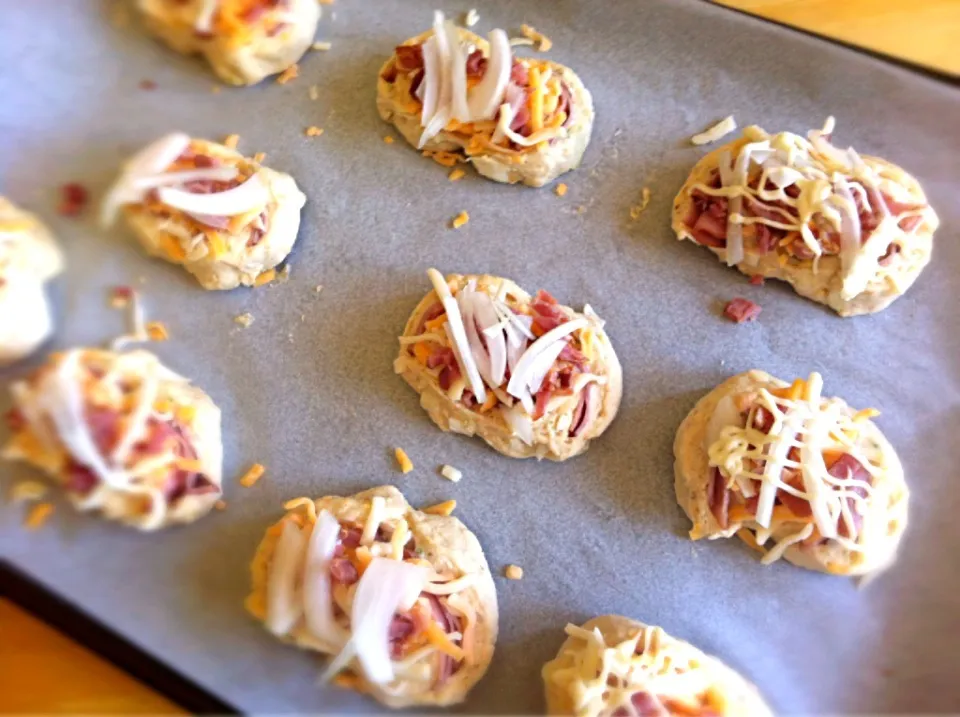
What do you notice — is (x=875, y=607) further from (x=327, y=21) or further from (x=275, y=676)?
(x=327, y=21)

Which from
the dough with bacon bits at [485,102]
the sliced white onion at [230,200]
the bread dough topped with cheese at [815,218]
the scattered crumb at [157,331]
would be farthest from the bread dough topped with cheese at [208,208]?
the bread dough topped with cheese at [815,218]

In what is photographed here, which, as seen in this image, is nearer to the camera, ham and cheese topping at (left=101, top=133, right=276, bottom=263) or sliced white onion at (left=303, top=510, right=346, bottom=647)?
ham and cheese topping at (left=101, top=133, right=276, bottom=263)

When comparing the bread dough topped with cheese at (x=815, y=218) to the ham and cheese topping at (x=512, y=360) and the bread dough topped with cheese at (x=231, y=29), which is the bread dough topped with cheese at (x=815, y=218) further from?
the bread dough topped with cheese at (x=231, y=29)

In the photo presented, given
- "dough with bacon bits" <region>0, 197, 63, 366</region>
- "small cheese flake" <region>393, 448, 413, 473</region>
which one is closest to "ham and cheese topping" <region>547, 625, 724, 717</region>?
"small cheese flake" <region>393, 448, 413, 473</region>

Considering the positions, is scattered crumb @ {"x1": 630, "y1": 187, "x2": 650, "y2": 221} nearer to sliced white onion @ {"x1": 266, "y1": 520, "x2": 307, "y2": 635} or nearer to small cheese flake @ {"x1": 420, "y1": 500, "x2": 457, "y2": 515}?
small cheese flake @ {"x1": 420, "y1": 500, "x2": 457, "y2": 515}

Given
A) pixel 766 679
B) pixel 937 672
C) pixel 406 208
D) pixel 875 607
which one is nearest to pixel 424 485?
pixel 406 208

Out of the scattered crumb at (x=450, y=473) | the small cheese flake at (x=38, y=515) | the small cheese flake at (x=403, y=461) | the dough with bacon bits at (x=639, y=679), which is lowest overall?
the dough with bacon bits at (x=639, y=679)

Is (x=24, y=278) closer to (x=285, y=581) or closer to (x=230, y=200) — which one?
(x=230, y=200)

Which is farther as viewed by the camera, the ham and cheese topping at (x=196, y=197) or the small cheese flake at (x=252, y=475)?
the small cheese flake at (x=252, y=475)
